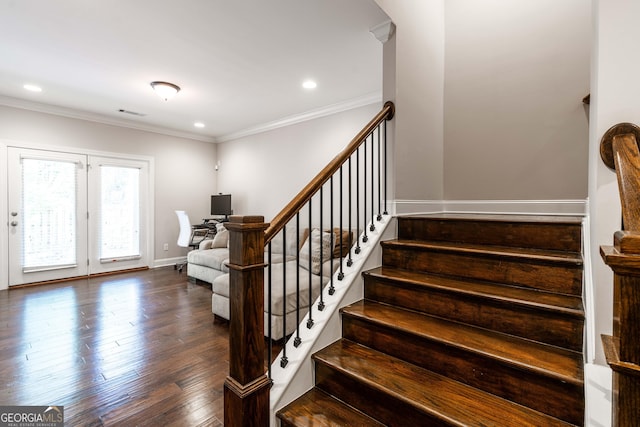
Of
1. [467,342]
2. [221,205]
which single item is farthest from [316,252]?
[221,205]

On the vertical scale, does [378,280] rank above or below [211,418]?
above

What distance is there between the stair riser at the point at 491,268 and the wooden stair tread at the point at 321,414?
0.94 m

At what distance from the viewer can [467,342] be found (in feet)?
4.38

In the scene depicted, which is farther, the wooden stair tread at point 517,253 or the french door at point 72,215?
the french door at point 72,215

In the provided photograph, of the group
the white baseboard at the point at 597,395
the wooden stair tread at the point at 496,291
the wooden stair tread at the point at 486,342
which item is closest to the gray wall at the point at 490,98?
the wooden stair tread at the point at 496,291

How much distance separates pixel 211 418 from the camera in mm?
1736

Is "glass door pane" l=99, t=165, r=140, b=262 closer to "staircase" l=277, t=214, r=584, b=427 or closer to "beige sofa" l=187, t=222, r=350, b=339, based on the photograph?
"beige sofa" l=187, t=222, r=350, b=339

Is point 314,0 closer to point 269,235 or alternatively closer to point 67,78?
point 269,235

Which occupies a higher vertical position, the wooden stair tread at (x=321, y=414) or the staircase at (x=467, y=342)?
the staircase at (x=467, y=342)

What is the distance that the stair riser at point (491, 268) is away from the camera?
1.47m

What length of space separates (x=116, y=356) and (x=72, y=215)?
3.57 m

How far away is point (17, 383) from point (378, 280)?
2.59m

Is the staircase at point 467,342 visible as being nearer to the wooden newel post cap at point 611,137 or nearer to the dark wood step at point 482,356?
the dark wood step at point 482,356

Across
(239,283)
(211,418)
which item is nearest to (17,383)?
(211,418)
